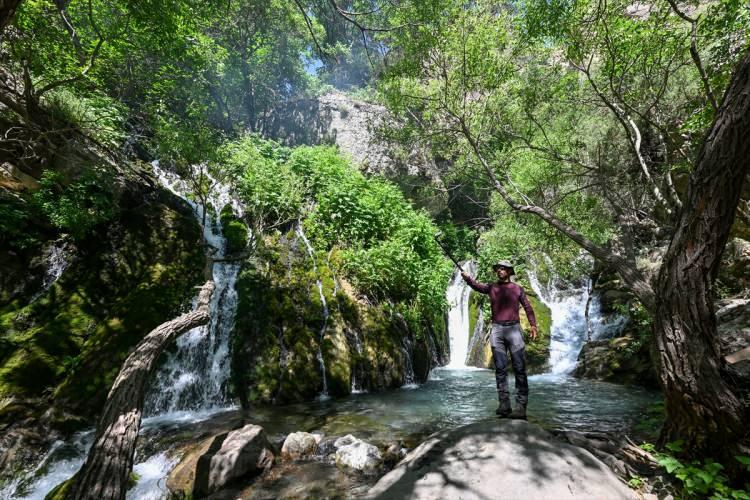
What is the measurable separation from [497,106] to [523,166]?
4.47m

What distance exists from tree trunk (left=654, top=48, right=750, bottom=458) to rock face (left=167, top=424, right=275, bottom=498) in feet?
17.1

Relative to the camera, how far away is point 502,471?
339cm

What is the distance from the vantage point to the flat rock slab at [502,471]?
316cm

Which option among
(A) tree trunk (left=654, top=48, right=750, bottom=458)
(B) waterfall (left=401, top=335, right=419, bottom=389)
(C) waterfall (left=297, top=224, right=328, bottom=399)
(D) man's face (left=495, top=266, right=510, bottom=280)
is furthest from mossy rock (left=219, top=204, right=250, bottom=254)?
(A) tree trunk (left=654, top=48, right=750, bottom=458)

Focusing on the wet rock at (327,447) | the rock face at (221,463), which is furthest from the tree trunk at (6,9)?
the wet rock at (327,447)

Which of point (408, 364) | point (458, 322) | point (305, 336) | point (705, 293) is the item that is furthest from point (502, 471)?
point (458, 322)

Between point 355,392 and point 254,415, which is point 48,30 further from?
point 355,392

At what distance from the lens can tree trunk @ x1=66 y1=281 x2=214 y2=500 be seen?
10.2ft

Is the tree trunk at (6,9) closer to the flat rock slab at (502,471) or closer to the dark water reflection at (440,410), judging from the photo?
the flat rock slab at (502,471)

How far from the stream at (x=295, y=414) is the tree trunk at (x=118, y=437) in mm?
1641

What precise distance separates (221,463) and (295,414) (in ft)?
8.61

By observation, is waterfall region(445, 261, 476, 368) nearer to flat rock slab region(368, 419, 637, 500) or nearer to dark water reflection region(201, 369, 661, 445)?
dark water reflection region(201, 369, 661, 445)

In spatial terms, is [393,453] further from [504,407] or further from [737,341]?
[737,341]

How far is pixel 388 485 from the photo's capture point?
3516 mm
